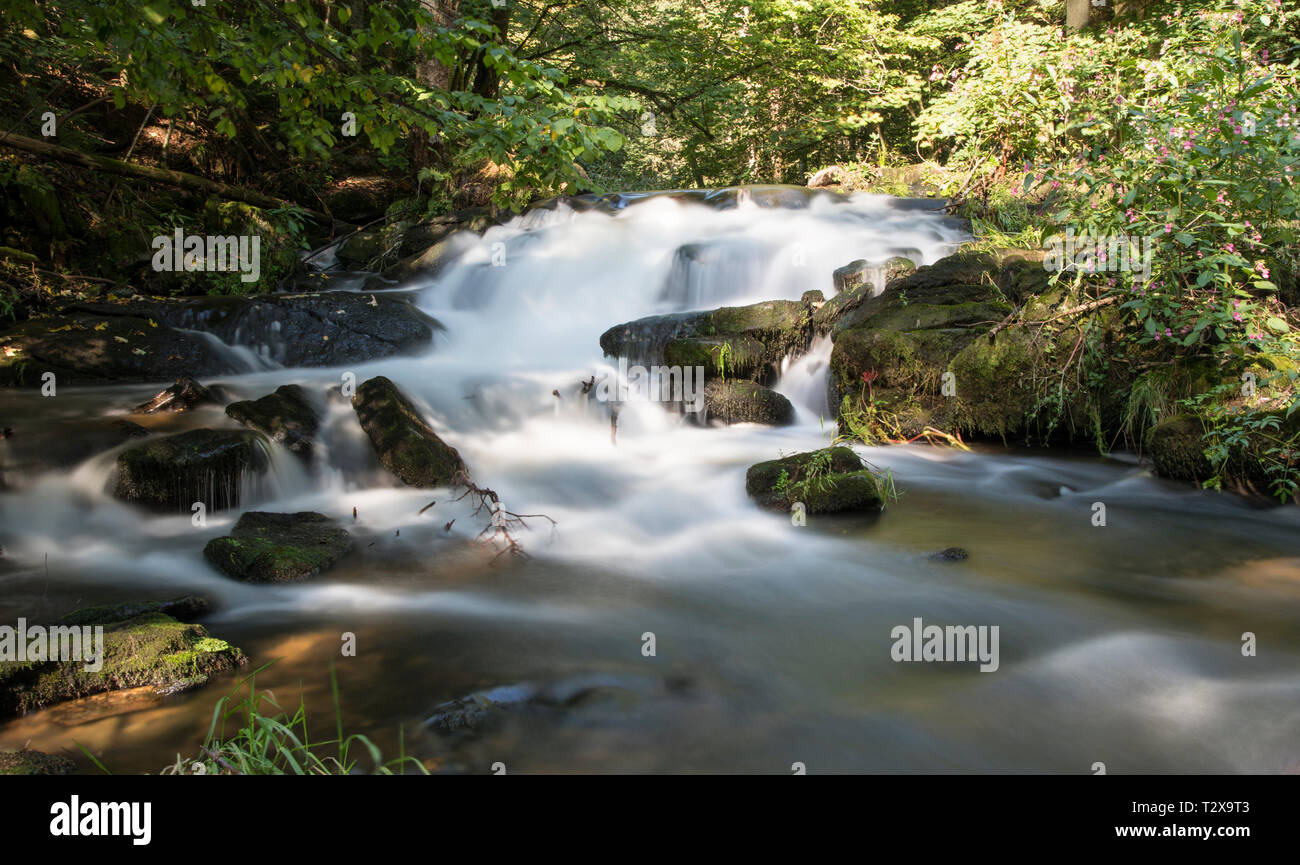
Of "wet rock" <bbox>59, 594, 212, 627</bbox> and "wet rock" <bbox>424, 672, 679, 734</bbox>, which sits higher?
"wet rock" <bbox>59, 594, 212, 627</bbox>

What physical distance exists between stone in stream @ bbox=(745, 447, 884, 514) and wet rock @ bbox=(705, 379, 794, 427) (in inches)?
79.1

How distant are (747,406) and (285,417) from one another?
14.7 ft

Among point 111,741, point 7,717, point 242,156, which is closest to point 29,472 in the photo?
point 7,717

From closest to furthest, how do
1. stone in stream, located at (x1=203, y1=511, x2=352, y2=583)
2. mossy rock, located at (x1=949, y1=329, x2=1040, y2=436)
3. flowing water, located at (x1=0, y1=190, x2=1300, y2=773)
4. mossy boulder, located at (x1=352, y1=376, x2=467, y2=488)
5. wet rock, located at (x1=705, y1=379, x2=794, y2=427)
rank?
flowing water, located at (x1=0, y1=190, x2=1300, y2=773) < stone in stream, located at (x1=203, y1=511, x2=352, y2=583) < mossy boulder, located at (x1=352, y1=376, x2=467, y2=488) < mossy rock, located at (x1=949, y1=329, x2=1040, y2=436) < wet rock, located at (x1=705, y1=379, x2=794, y2=427)

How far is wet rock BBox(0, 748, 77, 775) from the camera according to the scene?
2734 millimetres

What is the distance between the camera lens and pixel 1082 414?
739cm

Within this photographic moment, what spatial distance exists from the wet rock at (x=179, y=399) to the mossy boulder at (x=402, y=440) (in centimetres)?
149

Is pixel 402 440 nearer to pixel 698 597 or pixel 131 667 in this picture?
pixel 698 597

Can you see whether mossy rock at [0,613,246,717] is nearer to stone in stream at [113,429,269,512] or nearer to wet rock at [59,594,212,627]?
wet rock at [59,594,212,627]

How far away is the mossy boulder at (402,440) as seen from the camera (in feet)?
22.1

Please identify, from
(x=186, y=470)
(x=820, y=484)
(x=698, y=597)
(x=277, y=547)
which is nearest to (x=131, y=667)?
(x=277, y=547)

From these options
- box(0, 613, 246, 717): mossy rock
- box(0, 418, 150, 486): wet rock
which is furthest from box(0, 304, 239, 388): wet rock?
box(0, 613, 246, 717): mossy rock
